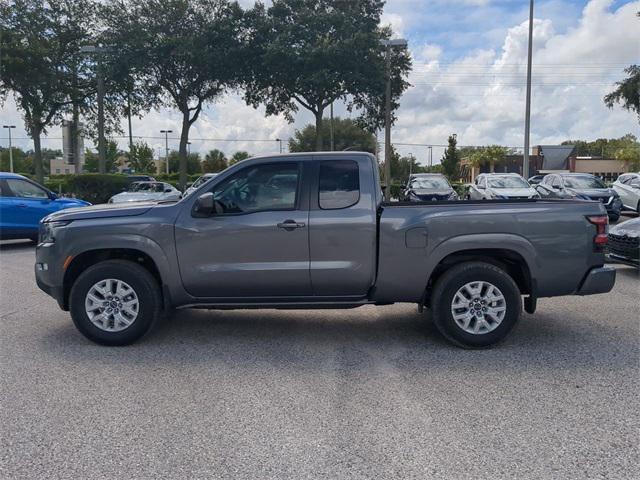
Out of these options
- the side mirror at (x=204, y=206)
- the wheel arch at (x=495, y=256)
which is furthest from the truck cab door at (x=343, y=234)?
the side mirror at (x=204, y=206)

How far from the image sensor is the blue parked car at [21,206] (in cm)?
1287

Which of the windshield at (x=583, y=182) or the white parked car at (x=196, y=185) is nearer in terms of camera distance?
the white parked car at (x=196, y=185)

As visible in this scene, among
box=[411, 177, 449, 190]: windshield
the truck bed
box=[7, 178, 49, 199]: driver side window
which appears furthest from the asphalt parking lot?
box=[411, 177, 449, 190]: windshield

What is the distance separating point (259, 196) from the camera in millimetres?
5656

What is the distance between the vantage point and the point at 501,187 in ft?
63.3

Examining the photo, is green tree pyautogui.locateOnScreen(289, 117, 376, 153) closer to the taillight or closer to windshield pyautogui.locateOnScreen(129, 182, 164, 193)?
windshield pyautogui.locateOnScreen(129, 182, 164, 193)

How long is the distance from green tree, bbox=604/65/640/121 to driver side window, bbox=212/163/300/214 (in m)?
29.9

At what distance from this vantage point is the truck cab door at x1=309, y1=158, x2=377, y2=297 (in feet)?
18.0

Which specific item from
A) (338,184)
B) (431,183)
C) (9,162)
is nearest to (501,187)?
(431,183)

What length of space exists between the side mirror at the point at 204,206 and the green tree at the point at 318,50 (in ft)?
67.5

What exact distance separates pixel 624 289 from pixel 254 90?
23.9m

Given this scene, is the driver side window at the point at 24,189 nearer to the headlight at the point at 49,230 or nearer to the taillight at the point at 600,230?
the headlight at the point at 49,230

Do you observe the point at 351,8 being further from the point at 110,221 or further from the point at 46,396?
the point at 46,396

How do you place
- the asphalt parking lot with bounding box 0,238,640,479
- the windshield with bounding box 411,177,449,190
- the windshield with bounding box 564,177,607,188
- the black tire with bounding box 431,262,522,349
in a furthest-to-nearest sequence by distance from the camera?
the windshield with bounding box 411,177,449,190, the windshield with bounding box 564,177,607,188, the black tire with bounding box 431,262,522,349, the asphalt parking lot with bounding box 0,238,640,479
